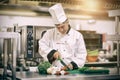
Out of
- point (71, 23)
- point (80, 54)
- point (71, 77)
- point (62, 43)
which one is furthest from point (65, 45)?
point (71, 23)

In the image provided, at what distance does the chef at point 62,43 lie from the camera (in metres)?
2.87

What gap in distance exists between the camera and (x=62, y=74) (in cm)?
213

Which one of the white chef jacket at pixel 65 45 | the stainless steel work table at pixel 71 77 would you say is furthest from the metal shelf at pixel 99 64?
the stainless steel work table at pixel 71 77

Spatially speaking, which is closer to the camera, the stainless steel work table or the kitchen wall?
the stainless steel work table

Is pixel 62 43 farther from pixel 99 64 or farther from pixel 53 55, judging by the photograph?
pixel 99 64

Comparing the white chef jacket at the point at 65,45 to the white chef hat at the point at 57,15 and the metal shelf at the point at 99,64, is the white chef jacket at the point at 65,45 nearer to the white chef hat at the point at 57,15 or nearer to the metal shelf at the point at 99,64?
the white chef hat at the point at 57,15

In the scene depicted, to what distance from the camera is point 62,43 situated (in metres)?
3.03

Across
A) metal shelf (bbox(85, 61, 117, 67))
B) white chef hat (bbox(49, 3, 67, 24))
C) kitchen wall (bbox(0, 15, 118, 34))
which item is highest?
white chef hat (bbox(49, 3, 67, 24))

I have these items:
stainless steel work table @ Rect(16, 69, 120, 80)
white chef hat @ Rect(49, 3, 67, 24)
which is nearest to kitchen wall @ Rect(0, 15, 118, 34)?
white chef hat @ Rect(49, 3, 67, 24)

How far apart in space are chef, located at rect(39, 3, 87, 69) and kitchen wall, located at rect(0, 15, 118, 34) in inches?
46.0

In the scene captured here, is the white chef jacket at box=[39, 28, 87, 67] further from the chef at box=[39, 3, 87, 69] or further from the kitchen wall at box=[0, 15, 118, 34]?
the kitchen wall at box=[0, 15, 118, 34]

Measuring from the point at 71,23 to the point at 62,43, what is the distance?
147cm

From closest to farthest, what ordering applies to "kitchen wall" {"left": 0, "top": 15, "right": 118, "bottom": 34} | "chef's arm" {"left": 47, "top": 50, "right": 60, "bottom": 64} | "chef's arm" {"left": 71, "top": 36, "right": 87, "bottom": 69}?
"chef's arm" {"left": 47, "top": 50, "right": 60, "bottom": 64}, "chef's arm" {"left": 71, "top": 36, "right": 87, "bottom": 69}, "kitchen wall" {"left": 0, "top": 15, "right": 118, "bottom": 34}

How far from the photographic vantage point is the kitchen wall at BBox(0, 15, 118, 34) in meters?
4.02
